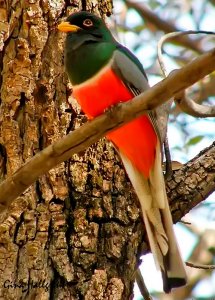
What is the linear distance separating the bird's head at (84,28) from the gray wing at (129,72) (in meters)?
0.14

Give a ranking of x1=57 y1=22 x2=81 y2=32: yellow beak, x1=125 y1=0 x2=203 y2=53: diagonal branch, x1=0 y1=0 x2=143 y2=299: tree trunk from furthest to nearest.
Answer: x1=125 y1=0 x2=203 y2=53: diagonal branch, x1=57 y1=22 x2=81 y2=32: yellow beak, x1=0 y1=0 x2=143 y2=299: tree trunk

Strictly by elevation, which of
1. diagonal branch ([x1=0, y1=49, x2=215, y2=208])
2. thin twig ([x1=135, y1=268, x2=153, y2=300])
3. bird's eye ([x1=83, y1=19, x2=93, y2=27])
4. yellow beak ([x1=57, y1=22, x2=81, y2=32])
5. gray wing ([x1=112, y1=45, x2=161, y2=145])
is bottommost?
A: thin twig ([x1=135, y1=268, x2=153, y2=300])

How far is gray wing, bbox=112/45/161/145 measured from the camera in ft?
10.1

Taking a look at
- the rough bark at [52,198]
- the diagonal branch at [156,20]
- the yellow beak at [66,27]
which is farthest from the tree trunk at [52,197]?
the diagonal branch at [156,20]

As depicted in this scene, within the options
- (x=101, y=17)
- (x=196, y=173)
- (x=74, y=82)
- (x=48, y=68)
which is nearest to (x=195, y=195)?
(x=196, y=173)

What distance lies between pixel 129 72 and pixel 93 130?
847 millimetres

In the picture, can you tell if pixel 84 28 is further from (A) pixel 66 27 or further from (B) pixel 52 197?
(B) pixel 52 197

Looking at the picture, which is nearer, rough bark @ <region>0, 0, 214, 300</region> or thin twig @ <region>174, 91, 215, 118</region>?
rough bark @ <region>0, 0, 214, 300</region>

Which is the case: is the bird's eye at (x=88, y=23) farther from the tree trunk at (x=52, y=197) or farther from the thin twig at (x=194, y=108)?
the thin twig at (x=194, y=108)

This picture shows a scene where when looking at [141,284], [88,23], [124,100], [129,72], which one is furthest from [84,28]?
[141,284]

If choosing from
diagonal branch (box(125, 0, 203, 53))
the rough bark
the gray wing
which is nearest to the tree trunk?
the rough bark

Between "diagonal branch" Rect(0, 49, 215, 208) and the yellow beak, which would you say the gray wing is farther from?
"diagonal branch" Rect(0, 49, 215, 208)

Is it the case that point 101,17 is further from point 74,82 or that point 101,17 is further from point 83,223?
point 83,223

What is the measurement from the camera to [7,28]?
339 cm
